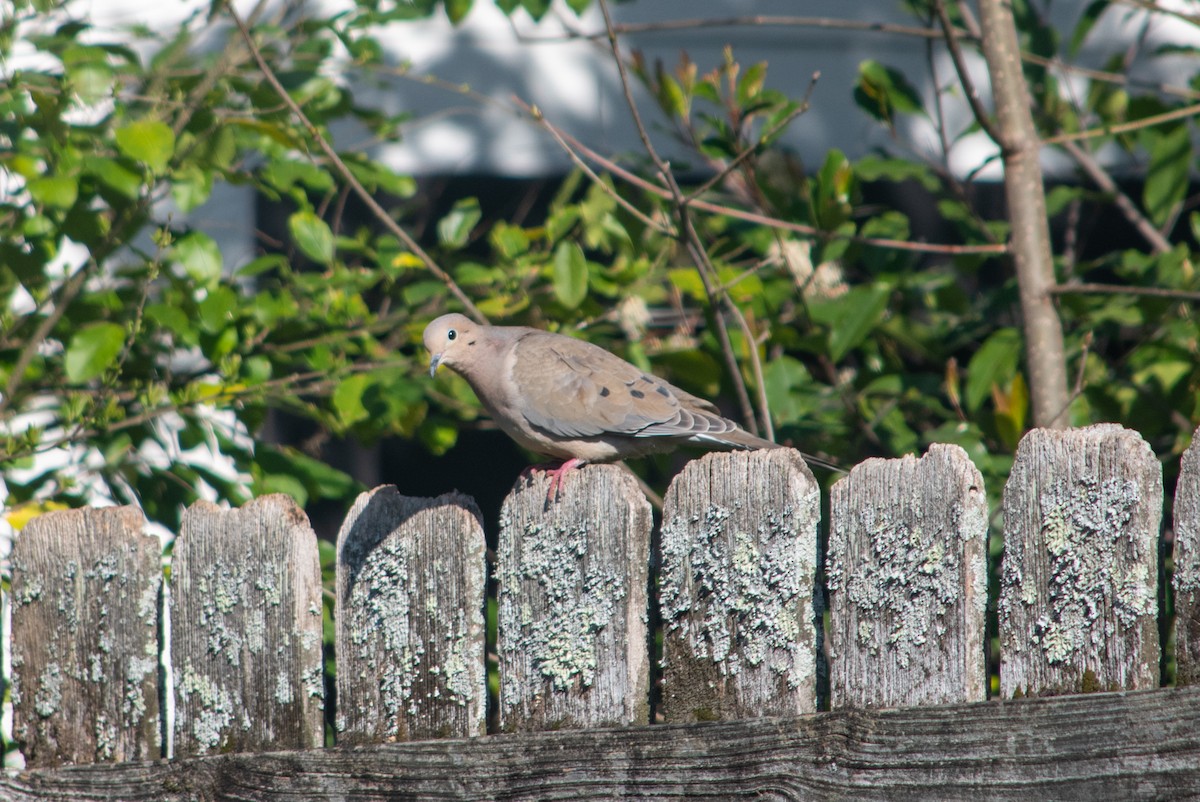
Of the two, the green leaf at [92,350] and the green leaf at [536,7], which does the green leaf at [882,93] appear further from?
the green leaf at [92,350]

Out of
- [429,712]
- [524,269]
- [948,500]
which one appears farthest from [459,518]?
[524,269]

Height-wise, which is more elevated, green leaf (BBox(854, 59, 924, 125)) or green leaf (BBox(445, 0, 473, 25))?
green leaf (BBox(445, 0, 473, 25))

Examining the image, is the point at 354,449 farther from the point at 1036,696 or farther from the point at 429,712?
the point at 1036,696

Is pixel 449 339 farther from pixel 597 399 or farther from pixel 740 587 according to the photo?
pixel 740 587

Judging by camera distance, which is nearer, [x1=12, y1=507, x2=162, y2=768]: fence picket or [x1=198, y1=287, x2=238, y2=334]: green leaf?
[x1=12, y1=507, x2=162, y2=768]: fence picket

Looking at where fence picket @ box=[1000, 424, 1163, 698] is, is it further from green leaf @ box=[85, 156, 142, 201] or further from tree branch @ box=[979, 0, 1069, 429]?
green leaf @ box=[85, 156, 142, 201]

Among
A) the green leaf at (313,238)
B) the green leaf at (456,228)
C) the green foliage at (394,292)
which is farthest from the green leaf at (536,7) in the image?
the green leaf at (313,238)

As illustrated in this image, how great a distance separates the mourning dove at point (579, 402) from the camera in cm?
313

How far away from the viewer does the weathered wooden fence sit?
1.68 m

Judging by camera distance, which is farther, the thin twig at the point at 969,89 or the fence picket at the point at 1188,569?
the thin twig at the point at 969,89

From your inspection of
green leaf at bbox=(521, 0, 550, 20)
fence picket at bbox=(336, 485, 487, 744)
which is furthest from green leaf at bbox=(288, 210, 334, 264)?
fence picket at bbox=(336, 485, 487, 744)

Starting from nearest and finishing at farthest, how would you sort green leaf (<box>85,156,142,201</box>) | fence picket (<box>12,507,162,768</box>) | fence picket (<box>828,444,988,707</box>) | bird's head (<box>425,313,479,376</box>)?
1. fence picket (<box>828,444,988,707</box>)
2. fence picket (<box>12,507,162,768</box>)
3. green leaf (<box>85,156,142,201</box>)
4. bird's head (<box>425,313,479,376</box>)

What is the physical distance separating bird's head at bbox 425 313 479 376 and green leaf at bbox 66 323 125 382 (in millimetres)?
733

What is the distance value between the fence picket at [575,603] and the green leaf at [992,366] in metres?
1.58
